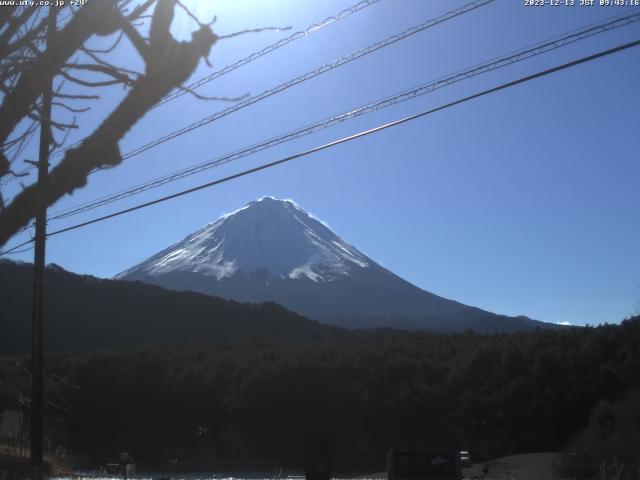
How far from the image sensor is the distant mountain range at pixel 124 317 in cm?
9925

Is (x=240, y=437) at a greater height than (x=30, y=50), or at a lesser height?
lesser

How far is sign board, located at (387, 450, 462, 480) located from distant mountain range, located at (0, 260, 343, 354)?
82967mm

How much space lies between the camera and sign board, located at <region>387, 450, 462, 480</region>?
52.2 feet

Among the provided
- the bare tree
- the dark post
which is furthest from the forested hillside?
the bare tree

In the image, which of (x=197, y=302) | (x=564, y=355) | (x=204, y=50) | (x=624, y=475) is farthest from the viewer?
(x=197, y=302)

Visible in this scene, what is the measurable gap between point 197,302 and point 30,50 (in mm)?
114582

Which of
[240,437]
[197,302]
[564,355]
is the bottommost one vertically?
[240,437]

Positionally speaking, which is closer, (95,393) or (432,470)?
(432,470)

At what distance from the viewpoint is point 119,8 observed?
221 inches

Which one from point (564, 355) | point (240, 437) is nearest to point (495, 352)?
point (564, 355)

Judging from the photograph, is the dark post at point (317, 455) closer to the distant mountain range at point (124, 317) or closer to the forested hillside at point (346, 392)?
the forested hillside at point (346, 392)

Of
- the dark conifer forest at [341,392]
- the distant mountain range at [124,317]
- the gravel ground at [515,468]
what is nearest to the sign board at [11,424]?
the gravel ground at [515,468]

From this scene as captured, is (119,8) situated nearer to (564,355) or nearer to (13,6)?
(13,6)

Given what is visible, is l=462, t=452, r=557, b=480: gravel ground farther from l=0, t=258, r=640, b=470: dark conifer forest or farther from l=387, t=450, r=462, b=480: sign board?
l=387, t=450, r=462, b=480: sign board
